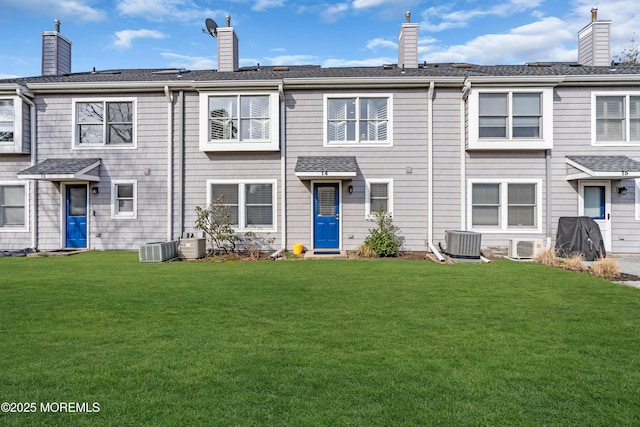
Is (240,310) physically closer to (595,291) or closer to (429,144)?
(595,291)

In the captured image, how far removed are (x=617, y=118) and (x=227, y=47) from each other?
43.9ft

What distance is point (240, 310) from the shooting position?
5.36m

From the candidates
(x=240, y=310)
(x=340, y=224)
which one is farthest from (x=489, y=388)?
(x=340, y=224)

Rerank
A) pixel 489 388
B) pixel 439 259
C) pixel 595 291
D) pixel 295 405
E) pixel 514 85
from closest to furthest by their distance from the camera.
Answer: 1. pixel 295 405
2. pixel 489 388
3. pixel 595 291
4. pixel 439 259
5. pixel 514 85

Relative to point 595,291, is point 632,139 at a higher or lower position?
higher

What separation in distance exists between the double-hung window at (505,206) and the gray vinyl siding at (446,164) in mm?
539

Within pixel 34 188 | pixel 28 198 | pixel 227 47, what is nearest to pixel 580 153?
pixel 227 47

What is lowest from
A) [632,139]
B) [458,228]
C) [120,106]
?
[458,228]

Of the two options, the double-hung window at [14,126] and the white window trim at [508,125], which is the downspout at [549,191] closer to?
the white window trim at [508,125]

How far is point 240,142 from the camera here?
1223cm

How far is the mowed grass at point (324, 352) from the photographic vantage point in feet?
8.87

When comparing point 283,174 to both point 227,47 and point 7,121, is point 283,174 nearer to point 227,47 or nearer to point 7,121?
point 227,47

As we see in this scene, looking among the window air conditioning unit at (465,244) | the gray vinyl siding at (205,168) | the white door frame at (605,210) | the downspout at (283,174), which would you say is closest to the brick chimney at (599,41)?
the white door frame at (605,210)

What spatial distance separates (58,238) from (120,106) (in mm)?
4928
